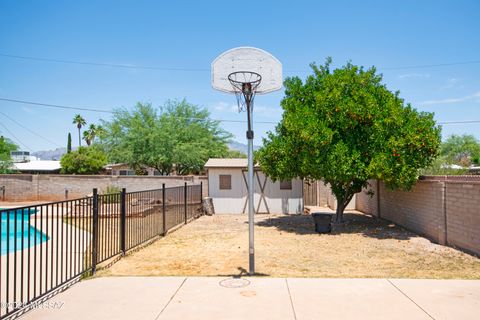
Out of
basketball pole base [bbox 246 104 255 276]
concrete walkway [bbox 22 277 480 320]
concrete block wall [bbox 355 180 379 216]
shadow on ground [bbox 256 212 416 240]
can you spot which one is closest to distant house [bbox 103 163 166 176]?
concrete block wall [bbox 355 180 379 216]

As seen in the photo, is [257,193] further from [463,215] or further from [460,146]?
[460,146]

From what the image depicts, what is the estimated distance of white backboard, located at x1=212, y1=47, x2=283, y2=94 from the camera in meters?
6.59

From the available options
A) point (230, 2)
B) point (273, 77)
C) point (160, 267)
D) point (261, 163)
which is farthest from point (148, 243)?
point (230, 2)

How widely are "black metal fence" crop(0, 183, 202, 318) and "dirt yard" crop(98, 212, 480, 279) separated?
0.50m

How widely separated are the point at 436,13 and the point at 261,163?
29.1 feet

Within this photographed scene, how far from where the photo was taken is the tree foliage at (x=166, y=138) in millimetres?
26469

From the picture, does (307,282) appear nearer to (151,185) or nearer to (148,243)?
(148,243)

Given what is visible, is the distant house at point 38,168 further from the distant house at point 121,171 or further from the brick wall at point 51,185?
the brick wall at point 51,185

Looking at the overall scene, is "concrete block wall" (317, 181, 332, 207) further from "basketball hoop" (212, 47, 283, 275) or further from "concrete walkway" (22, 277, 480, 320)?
"concrete walkway" (22, 277, 480, 320)

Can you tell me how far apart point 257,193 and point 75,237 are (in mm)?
12034

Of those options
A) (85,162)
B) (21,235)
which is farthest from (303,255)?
(85,162)

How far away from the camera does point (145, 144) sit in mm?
26828

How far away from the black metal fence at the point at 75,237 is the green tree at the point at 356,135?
4.41 meters

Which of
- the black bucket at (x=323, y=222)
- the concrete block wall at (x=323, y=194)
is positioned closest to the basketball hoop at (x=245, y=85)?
the black bucket at (x=323, y=222)
